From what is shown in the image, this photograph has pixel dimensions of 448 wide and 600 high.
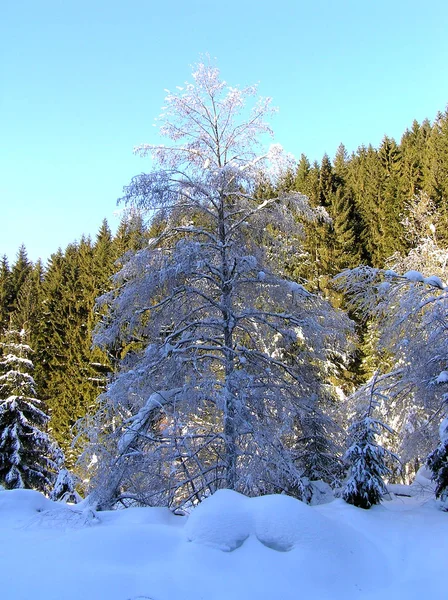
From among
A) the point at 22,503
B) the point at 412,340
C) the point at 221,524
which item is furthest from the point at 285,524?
the point at 412,340

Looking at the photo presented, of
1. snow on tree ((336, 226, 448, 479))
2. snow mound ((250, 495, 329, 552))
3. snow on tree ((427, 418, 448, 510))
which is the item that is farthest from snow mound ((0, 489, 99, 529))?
snow on tree ((336, 226, 448, 479))

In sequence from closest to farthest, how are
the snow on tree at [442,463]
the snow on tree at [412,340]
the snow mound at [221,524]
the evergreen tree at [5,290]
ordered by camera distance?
the snow mound at [221,524] → the snow on tree at [442,463] → the snow on tree at [412,340] → the evergreen tree at [5,290]

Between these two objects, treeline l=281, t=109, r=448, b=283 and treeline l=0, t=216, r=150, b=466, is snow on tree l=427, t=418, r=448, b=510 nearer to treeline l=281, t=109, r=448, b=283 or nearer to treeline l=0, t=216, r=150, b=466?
treeline l=281, t=109, r=448, b=283

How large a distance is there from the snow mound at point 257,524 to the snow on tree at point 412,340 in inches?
128

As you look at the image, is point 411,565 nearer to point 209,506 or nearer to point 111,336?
point 209,506

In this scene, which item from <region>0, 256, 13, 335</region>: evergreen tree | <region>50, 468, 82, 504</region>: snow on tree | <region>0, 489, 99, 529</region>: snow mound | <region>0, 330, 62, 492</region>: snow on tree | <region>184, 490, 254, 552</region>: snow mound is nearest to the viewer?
<region>184, 490, 254, 552</region>: snow mound

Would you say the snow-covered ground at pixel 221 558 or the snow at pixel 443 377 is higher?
the snow at pixel 443 377

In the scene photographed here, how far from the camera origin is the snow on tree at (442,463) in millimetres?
5517

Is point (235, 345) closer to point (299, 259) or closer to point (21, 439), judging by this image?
point (21, 439)

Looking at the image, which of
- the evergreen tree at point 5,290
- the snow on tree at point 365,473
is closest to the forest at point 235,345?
the snow on tree at point 365,473

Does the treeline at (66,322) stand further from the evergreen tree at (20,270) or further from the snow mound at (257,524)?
the snow mound at (257,524)

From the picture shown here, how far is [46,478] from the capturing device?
14.4 metres

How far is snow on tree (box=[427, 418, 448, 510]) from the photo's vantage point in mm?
5517

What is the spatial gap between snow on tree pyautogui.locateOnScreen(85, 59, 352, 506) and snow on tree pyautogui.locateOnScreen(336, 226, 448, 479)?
677 mm
